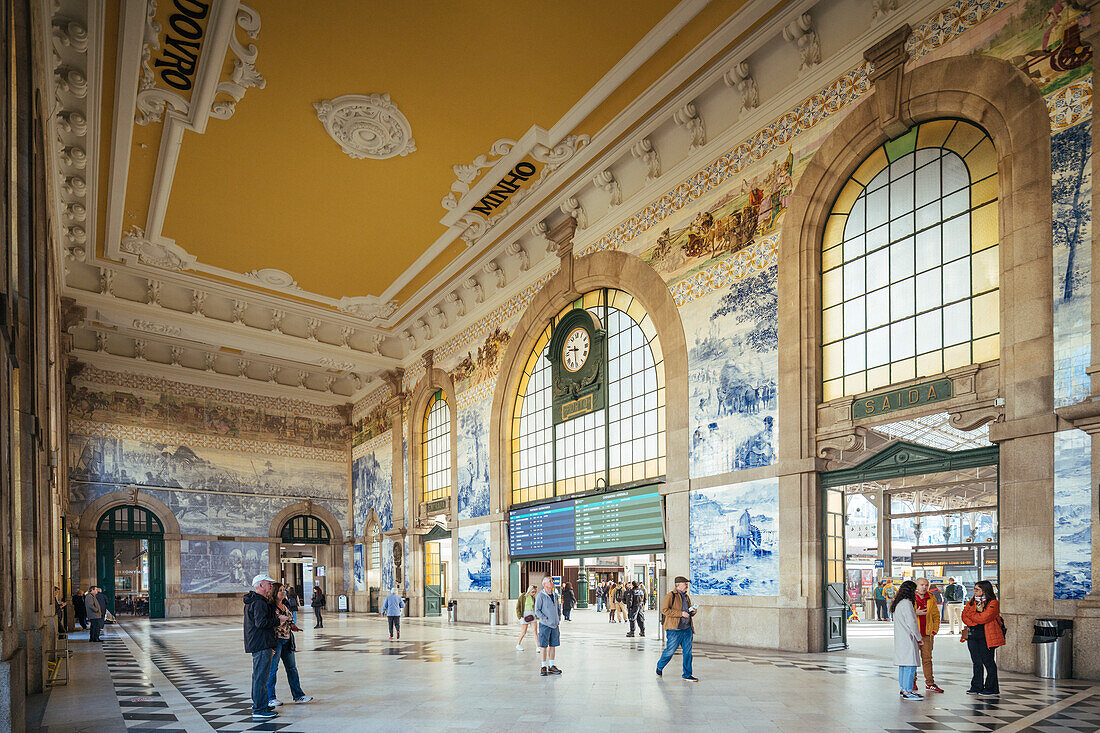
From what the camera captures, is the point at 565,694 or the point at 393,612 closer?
the point at 565,694

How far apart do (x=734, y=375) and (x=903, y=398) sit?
3.17m

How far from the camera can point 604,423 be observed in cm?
1695

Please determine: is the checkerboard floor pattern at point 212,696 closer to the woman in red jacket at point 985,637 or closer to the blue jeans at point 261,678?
the blue jeans at point 261,678

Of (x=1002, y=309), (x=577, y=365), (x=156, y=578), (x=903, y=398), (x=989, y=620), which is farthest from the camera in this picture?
(x=156, y=578)

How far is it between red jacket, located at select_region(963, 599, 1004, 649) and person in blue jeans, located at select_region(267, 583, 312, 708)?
23.8ft

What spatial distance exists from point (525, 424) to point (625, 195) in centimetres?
679

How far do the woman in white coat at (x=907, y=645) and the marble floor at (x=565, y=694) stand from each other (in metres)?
0.21

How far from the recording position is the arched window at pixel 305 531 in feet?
98.3

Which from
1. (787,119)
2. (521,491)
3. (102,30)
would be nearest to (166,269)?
(102,30)

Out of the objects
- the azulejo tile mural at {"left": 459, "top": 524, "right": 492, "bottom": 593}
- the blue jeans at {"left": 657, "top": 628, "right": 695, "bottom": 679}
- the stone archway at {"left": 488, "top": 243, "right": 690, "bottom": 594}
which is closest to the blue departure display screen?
the stone archway at {"left": 488, "top": 243, "right": 690, "bottom": 594}

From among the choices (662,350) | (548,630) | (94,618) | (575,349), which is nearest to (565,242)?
(575,349)

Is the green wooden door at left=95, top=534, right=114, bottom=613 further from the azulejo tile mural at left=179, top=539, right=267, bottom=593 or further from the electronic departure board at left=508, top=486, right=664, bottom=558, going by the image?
the electronic departure board at left=508, top=486, right=664, bottom=558

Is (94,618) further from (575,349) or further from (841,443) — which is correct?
(841,443)

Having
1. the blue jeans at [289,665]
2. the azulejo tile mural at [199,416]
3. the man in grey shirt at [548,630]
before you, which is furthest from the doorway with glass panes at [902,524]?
the azulejo tile mural at [199,416]
